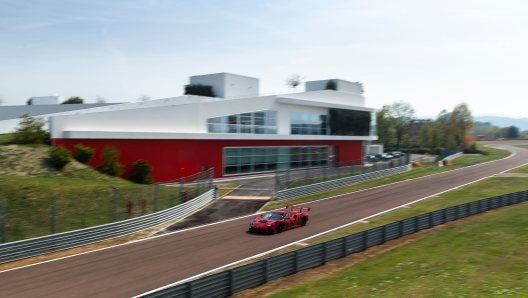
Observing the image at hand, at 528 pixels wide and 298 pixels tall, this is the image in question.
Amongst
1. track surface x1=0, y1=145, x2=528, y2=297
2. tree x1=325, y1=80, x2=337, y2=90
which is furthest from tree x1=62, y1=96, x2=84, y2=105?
track surface x1=0, y1=145, x2=528, y2=297

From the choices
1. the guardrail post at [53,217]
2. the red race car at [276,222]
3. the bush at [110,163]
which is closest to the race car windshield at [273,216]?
the red race car at [276,222]

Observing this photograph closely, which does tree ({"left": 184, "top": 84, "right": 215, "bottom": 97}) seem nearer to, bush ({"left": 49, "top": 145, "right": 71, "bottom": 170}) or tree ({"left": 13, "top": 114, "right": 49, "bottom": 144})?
tree ({"left": 13, "top": 114, "right": 49, "bottom": 144})

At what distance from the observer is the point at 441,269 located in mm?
17578

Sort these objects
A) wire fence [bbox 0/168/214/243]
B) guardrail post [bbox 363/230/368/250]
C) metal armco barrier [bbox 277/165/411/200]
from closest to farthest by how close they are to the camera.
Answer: guardrail post [bbox 363/230/368/250], wire fence [bbox 0/168/214/243], metal armco barrier [bbox 277/165/411/200]

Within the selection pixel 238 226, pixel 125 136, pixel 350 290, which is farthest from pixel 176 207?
pixel 350 290

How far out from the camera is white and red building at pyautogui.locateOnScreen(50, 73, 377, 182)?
38.2 m

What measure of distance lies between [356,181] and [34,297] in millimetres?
36723

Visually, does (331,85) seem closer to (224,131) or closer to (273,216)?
(224,131)

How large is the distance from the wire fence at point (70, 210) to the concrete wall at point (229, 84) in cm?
2899

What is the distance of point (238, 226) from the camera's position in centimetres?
2734

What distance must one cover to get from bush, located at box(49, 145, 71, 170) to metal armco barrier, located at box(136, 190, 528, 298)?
20.4 metres

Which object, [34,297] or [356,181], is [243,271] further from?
[356,181]

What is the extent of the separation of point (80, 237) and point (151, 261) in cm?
488

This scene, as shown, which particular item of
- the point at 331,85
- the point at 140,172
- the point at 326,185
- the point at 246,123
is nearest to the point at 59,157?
the point at 140,172
